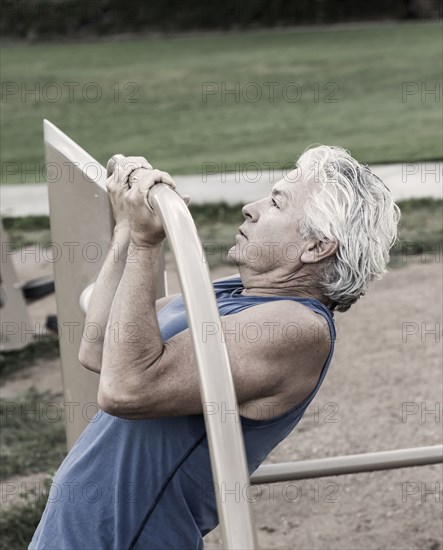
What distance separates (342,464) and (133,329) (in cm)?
102

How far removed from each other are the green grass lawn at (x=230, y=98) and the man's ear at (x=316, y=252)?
25.2 feet

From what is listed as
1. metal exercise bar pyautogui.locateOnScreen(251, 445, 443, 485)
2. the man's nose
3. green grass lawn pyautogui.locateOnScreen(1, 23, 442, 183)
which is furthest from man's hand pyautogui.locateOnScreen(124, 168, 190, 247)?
green grass lawn pyautogui.locateOnScreen(1, 23, 442, 183)

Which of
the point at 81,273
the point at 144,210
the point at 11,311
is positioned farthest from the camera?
the point at 11,311

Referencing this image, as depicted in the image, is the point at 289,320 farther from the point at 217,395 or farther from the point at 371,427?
the point at 371,427

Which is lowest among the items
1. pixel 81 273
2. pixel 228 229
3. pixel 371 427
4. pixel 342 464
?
pixel 228 229

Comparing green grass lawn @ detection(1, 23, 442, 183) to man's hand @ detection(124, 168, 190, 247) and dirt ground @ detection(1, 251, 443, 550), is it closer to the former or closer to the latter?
dirt ground @ detection(1, 251, 443, 550)

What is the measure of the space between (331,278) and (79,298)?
0.78m

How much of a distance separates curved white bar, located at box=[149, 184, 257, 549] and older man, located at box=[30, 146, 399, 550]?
11.0 inches

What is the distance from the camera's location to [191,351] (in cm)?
180

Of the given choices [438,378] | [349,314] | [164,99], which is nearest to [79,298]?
[438,378]

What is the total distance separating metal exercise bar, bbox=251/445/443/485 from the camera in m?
2.59

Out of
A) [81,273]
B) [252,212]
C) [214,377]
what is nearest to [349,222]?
[252,212]

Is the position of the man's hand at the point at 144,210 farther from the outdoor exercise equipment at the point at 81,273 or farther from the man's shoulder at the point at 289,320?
the outdoor exercise equipment at the point at 81,273

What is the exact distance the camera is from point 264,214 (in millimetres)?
1965
